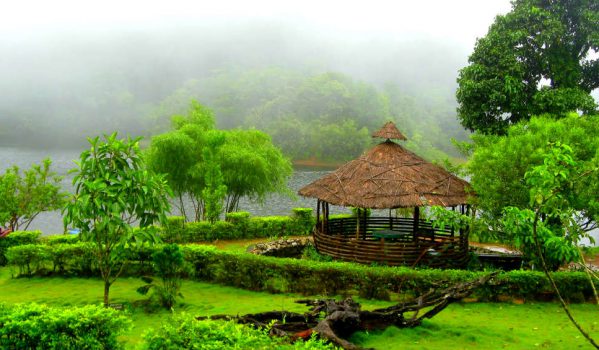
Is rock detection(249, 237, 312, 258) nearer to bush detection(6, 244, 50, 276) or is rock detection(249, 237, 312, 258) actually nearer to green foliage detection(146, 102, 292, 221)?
green foliage detection(146, 102, 292, 221)

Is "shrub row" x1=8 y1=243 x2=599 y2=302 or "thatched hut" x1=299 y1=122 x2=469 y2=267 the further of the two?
"thatched hut" x1=299 y1=122 x2=469 y2=267

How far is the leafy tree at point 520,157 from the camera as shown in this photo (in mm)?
14523

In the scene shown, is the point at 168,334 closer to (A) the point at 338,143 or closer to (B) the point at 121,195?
(B) the point at 121,195

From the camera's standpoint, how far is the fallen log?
7.61 m

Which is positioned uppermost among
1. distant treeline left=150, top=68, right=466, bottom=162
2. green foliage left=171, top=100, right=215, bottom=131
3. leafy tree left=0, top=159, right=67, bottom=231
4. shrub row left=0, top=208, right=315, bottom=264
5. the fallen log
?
distant treeline left=150, top=68, right=466, bottom=162

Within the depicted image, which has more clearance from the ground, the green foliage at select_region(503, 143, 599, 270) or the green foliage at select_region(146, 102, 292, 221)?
the green foliage at select_region(146, 102, 292, 221)

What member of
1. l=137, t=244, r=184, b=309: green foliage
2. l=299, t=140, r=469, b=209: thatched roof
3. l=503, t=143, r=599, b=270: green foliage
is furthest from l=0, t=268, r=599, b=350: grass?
l=299, t=140, r=469, b=209: thatched roof

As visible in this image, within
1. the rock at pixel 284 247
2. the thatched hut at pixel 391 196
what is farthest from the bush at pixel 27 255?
the thatched hut at pixel 391 196

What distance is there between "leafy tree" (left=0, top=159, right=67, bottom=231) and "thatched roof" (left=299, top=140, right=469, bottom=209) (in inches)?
608

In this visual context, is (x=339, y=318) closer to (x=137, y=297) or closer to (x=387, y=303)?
(x=387, y=303)

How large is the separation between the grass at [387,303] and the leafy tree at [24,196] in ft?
28.9

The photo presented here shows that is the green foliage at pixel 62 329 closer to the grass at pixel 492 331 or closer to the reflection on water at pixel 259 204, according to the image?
the grass at pixel 492 331

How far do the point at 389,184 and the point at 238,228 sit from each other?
30.7ft

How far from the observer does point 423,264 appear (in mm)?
16547
